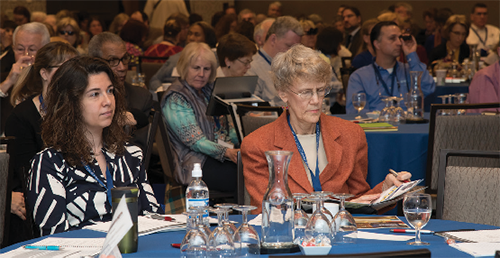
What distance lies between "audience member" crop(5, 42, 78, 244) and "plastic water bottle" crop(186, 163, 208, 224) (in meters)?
0.94

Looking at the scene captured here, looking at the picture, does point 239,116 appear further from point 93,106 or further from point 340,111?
point 340,111

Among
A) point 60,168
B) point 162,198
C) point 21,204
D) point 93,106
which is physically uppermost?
point 93,106

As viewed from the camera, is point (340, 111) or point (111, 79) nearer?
point (111, 79)

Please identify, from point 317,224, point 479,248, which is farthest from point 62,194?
point 479,248

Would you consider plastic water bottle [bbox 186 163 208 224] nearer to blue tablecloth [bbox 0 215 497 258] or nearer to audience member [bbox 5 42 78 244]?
blue tablecloth [bbox 0 215 497 258]

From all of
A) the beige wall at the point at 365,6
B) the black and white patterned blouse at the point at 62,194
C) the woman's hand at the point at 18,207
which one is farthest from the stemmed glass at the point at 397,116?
the beige wall at the point at 365,6

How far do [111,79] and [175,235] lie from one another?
1.03m

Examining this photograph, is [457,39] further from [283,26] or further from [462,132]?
[462,132]

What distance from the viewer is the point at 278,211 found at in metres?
1.67

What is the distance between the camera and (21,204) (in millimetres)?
3096

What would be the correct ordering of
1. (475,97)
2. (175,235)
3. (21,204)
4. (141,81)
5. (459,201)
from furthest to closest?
(141,81), (475,97), (21,204), (459,201), (175,235)

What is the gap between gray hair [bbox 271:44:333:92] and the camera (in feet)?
9.20

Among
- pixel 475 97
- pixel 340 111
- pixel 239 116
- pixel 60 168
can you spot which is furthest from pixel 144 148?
pixel 340 111

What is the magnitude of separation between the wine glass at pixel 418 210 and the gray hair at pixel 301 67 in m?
1.07
